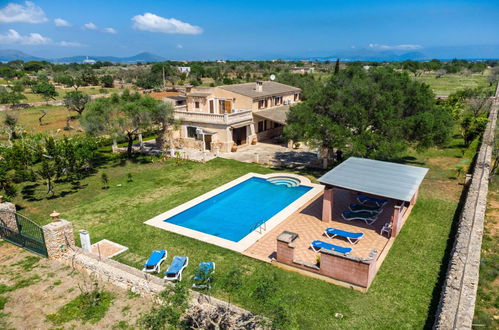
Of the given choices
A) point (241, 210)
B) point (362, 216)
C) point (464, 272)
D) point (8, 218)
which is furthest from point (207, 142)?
point (464, 272)

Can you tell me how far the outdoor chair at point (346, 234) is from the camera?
55.7 ft

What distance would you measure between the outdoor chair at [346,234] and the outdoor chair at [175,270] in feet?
25.2

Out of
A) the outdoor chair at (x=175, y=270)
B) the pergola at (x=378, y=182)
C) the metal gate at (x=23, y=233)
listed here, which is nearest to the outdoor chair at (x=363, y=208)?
the pergola at (x=378, y=182)

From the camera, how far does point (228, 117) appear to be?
35.4 meters

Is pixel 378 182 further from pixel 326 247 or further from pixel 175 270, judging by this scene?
pixel 175 270

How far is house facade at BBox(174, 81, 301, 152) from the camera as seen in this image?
36.1m

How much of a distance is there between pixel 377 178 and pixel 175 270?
12.2 metres

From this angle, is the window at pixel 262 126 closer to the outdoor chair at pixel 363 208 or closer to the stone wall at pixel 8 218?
the outdoor chair at pixel 363 208

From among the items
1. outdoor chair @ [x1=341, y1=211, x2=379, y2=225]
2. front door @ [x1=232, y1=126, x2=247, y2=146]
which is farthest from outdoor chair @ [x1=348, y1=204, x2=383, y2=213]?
front door @ [x1=232, y1=126, x2=247, y2=146]

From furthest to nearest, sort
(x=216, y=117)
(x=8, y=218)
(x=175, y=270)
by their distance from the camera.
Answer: (x=216, y=117) < (x=8, y=218) < (x=175, y=270)

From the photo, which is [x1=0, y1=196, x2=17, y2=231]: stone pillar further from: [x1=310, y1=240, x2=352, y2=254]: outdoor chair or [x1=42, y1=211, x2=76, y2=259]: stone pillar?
[x1=310, y1=240, x2=352, y2=254]: outdoor chair

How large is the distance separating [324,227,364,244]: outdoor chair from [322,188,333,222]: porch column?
1677 millimetres

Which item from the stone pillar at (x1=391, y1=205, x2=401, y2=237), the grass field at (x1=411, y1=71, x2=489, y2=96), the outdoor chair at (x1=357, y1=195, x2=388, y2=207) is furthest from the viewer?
the grass field at (x1=411, y1=71, x2=489, y2=96)

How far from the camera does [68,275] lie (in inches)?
547
